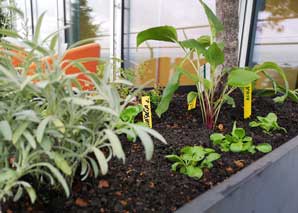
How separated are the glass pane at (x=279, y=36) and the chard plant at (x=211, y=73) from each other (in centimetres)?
149

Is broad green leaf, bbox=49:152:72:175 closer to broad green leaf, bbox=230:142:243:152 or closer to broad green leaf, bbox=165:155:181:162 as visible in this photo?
broad green leaf, bbox=165:155:181:162

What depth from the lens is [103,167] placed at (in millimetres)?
388

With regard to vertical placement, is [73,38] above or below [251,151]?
above

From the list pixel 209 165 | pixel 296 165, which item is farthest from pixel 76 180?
pixel 296 165

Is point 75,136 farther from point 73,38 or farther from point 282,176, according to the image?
point 73,38

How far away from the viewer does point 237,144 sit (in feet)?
2.65

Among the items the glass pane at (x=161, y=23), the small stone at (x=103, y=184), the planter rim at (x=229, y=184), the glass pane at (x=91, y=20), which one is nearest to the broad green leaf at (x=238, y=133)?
the planter rim at (x=229, y=184)

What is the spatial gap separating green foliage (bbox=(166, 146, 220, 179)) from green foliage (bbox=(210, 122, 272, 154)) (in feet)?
0.33

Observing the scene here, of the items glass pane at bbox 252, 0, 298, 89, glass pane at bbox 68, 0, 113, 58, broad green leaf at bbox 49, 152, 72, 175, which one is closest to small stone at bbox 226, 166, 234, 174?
broad green leaf at bbox 49, 152, 72, 175

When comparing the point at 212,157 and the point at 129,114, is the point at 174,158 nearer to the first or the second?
the point at 212,157

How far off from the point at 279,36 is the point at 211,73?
189cm

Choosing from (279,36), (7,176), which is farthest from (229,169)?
(279,36)

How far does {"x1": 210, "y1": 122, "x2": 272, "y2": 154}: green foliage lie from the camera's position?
2.61 ft

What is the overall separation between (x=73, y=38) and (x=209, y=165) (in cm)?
344
